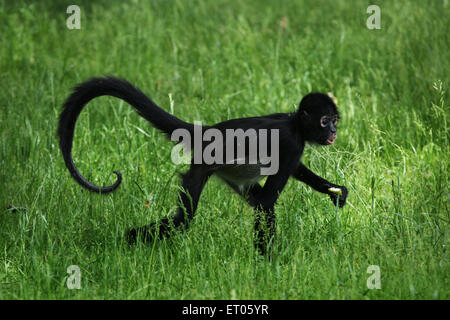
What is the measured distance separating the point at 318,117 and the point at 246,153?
1.70ft

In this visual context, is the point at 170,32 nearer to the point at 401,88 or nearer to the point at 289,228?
the point at 401,88

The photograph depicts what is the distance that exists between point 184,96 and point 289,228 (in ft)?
9.29

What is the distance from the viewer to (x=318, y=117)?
404 centimetres

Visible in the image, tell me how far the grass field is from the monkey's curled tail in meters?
0.35

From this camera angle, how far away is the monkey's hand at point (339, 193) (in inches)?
160

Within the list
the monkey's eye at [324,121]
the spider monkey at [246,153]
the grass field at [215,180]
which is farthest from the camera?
the monkey's eye at [324,121]

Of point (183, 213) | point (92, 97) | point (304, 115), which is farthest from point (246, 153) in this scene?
point (92, 97)

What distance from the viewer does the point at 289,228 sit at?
13.5ft

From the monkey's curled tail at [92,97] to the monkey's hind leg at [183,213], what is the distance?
0.33 m

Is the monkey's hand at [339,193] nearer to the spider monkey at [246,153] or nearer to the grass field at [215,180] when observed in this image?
the spider monkey at [246,153]

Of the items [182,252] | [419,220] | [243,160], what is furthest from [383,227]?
[182,252]

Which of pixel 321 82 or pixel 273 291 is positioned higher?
pixel 321 82

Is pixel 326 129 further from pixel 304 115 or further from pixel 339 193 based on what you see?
pixel 339 193

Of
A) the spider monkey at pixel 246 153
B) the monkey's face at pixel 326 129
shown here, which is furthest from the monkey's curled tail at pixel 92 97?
the monkey's face at pixel 326 129
